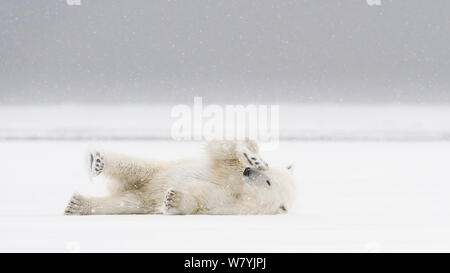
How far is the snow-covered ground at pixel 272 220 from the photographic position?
200 centimetres

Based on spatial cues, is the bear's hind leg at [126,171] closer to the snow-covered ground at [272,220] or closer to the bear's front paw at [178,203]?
the snow-covered ground at [272,220]

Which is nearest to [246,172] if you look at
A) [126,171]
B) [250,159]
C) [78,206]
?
[250,159]

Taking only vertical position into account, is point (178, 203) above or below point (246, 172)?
below

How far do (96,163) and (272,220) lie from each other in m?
0.73

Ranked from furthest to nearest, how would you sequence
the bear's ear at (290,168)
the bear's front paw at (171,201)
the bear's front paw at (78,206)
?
the bear's ear at (290,168), the bear's front paw at (78,206), the bear's front paw at (171,201)

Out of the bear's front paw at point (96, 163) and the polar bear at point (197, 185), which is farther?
the bear's front paw at point (96, 163)

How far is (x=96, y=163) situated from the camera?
259 cm

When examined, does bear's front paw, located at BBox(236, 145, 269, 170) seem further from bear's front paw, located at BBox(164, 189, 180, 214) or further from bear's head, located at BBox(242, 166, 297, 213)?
bear's front paw, located at BBox(164, 189, 180, 214)

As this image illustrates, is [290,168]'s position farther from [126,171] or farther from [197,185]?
[126,171]

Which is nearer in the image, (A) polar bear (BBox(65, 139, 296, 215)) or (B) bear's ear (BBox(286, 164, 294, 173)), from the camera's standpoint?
(A) polar bear (BBox(65, 139, 296, 215))

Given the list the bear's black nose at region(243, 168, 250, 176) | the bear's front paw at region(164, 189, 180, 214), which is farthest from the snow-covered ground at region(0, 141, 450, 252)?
the bear's black nose at region(243, 168, 250, 176)

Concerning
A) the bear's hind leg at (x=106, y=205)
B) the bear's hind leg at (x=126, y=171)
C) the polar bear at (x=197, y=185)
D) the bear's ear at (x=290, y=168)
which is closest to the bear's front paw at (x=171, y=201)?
the polar bear at (x=197, y=185)

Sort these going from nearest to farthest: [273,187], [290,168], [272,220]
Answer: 1. [272,220]
2. [273,187]
3. [290,168]

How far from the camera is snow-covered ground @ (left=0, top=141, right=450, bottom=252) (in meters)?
2.00
